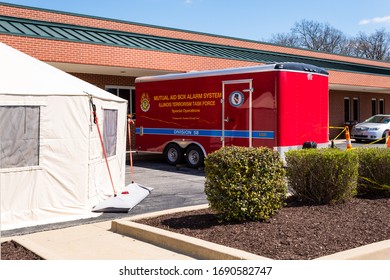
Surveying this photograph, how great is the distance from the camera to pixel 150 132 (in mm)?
16234

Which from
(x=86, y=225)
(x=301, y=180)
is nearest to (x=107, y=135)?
(x=86, y=225)

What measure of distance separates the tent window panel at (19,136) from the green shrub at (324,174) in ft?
13.3

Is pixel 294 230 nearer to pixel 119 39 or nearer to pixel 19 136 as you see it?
pixel 19 136

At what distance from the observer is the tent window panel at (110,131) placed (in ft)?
31.7

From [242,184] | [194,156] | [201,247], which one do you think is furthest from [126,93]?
[201,247]

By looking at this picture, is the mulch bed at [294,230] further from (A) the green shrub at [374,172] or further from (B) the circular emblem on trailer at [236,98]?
(B) the circular emblem on trailer at [236,98]

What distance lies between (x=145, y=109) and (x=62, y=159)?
819 cm

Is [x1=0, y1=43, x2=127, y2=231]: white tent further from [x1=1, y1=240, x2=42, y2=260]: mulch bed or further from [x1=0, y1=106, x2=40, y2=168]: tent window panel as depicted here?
[x1=1, y1=240, x2=42, y2=260]: mulch bed

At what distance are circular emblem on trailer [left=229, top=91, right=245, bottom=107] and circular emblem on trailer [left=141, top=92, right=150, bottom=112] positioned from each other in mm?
3576

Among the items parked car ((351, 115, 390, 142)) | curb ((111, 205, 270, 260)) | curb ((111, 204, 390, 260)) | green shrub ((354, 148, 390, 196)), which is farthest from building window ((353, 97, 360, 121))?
curb ((111, 204, 390, 260))

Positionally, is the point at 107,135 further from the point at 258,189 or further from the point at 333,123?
the point at 333,123

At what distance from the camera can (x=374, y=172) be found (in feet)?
27.8

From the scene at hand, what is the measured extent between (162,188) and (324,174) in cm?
462

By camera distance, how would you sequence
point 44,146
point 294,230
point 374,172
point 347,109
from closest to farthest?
point 294,230 < point 44,146 < point 374,172 < point 347,109
